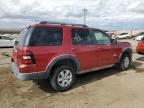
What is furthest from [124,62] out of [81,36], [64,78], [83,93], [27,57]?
[27,57]

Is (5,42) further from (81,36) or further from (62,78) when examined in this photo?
(62,78)

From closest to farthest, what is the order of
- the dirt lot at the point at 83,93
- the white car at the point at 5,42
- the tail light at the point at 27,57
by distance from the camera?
the dirt lot at the point at 83,93, the tail light at the point at 27,57, the white car at the point at 5,42

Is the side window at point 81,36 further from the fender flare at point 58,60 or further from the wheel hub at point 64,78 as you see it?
the wheel hub at point 64,78

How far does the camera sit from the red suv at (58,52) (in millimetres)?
5020

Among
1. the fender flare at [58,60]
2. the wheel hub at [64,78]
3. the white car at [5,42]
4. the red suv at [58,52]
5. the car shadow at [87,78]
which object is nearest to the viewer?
the red suv at [58,52]

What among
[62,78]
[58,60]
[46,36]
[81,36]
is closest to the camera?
[46,36]

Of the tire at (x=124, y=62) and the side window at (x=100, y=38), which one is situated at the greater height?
the side window at (x=100, y=38)

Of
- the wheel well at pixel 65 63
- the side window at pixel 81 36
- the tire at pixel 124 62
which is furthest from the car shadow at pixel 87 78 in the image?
the side window at pixel 81 36

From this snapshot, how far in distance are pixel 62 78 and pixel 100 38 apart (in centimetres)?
222

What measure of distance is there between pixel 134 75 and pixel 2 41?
55.8 feet

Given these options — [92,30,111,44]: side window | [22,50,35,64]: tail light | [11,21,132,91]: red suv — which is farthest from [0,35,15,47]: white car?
[22,50,35,64]: tail light

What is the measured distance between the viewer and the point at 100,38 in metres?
6.95

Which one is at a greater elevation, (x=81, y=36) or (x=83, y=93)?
(x=81, y=36)

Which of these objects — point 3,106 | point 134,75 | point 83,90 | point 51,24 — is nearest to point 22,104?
point 3,106
